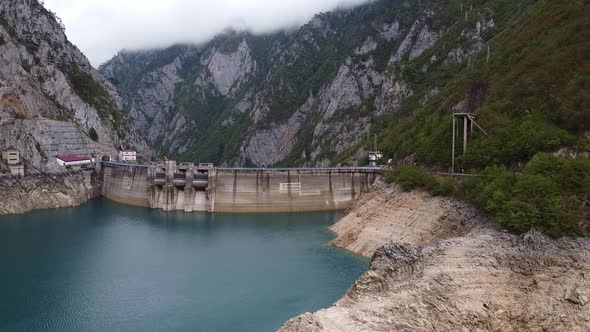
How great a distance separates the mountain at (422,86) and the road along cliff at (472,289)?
15341 mm

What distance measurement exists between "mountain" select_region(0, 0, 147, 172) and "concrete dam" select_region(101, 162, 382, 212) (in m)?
23.5

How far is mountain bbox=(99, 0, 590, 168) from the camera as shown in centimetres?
4569

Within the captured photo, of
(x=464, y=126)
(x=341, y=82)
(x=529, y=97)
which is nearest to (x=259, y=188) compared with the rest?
(x=464, y=126)

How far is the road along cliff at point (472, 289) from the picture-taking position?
23.3 m

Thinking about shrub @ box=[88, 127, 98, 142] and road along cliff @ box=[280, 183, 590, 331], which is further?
shrub @ box=[88, 127, 98, 142]

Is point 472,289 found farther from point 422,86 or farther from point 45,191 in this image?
point 422,86

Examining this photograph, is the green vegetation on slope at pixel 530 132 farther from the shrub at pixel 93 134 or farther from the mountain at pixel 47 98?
the shrub at pixel 93 134

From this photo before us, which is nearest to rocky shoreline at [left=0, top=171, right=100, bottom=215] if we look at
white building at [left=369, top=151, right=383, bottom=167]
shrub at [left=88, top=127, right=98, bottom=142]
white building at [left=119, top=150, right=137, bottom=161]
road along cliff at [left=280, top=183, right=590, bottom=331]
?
white building at [left=119, top=150, right=137, bottom=161]

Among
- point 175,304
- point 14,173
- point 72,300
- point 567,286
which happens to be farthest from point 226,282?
point 14,173

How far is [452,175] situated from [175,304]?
28.7m

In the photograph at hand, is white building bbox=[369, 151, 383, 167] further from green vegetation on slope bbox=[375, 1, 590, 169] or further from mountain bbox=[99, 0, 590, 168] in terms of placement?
green vegetation on slope bbox=[375, 1, 590, 169]

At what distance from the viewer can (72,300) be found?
3541 cm

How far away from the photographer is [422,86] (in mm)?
113125

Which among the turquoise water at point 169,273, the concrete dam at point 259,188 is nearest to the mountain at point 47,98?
the turquoise water at point 169,273
